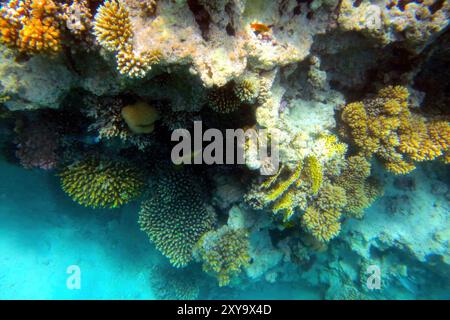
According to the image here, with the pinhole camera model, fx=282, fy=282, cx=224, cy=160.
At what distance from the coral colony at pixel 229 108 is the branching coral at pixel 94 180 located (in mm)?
21

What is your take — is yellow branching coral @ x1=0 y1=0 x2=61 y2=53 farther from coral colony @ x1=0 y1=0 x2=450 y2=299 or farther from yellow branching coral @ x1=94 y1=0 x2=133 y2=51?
yellow branching coral @ x1=94 y1=0 x2=133 y2=51

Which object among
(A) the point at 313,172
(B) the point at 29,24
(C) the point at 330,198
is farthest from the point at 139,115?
(C) the point at 330,198

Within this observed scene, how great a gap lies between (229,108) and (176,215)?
2.35 metres

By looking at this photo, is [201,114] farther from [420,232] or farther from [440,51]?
[420,232]

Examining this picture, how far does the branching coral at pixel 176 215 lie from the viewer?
15.9 ft

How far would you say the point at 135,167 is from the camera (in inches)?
182

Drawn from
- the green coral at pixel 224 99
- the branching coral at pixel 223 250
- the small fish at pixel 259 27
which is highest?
the small fish at pixel 259 27

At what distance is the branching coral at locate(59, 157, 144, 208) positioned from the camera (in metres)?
4.36

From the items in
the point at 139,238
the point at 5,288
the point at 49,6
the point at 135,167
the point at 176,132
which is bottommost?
the point at 5,288

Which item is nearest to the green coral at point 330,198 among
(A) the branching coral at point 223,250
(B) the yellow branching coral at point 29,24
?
(A) the branching coral at point 223,250

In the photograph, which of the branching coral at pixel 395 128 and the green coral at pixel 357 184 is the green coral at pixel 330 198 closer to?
the green coral at pixel 357 184

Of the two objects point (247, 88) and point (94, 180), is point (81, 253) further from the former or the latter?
point (247, 88)

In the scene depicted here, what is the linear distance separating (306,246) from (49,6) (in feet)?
19.8
